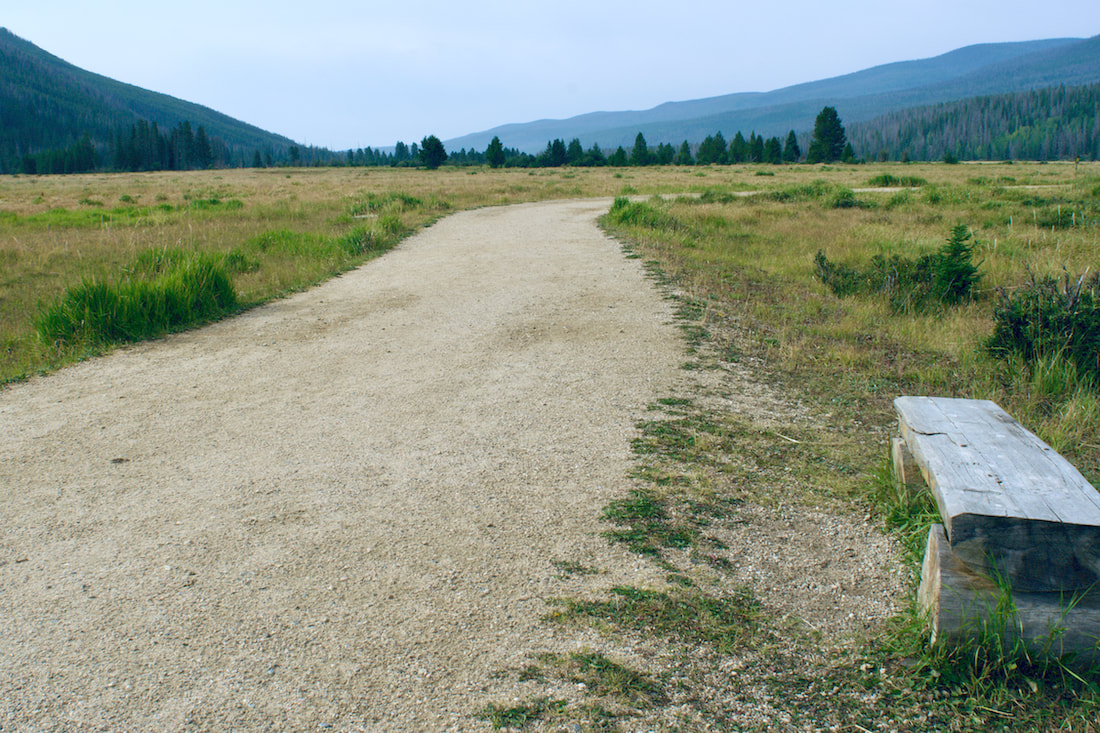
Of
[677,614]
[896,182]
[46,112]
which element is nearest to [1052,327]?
[677,614]

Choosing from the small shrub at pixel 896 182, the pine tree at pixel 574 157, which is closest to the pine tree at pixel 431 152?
the pine tree at pixel 574 157

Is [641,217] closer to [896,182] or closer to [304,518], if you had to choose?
[304,518]

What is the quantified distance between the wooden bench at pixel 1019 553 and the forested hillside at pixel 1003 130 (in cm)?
12660

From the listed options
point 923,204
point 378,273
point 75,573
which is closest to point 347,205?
point 378,273

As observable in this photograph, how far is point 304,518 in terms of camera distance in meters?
3.46

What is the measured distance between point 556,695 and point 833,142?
273 ft

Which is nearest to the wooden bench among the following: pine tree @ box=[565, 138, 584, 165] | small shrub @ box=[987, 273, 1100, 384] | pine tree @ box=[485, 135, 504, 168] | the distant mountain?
small shrub @ box=[987, 273, 1100, 384]

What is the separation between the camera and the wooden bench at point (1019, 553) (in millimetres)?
2195

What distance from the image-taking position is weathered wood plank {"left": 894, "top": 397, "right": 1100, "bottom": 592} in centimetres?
219

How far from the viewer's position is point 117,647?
8.23ft

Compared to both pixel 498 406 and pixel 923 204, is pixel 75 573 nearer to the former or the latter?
pixel 498 406

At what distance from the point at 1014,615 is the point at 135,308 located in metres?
7.83

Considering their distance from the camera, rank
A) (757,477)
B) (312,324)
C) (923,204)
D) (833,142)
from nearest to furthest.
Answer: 1. (757,477)
2. (312,324)
3. (923,204)
4. (833,142)

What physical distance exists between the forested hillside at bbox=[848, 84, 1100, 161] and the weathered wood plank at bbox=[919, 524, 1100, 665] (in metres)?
127
